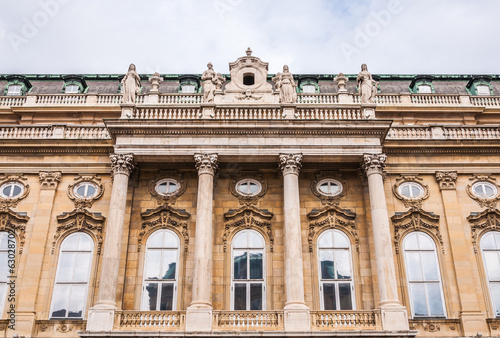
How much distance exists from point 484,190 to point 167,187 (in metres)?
13.2

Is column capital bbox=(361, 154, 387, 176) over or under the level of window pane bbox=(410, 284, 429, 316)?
over

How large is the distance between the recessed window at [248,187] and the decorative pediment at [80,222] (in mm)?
5627

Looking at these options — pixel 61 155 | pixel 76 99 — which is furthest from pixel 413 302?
pixel 76 99

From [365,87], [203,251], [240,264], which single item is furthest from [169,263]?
[365,87]

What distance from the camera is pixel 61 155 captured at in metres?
24.2

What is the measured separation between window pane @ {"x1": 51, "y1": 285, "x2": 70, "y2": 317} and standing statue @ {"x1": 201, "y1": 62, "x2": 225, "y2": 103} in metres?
9.52

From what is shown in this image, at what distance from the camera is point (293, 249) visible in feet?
68.2

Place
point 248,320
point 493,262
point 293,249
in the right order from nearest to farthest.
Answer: point 248,320 < point 293,249 < point 493,262

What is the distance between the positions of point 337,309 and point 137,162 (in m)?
9.82

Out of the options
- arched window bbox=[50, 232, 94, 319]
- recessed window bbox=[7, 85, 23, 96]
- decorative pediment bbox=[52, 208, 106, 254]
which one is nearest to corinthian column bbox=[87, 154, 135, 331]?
decorative pediment bbox=[52, 208, 106, 254]

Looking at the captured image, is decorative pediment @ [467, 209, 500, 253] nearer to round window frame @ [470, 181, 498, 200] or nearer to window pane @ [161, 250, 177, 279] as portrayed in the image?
round window frame @ [470, 181, 498, 200]

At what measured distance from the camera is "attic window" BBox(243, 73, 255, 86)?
1025 inches

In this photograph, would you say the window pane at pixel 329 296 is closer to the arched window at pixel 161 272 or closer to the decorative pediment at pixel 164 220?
the arched window at pixel 161 272

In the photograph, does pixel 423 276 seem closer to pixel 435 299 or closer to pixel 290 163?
pixel 435 299
